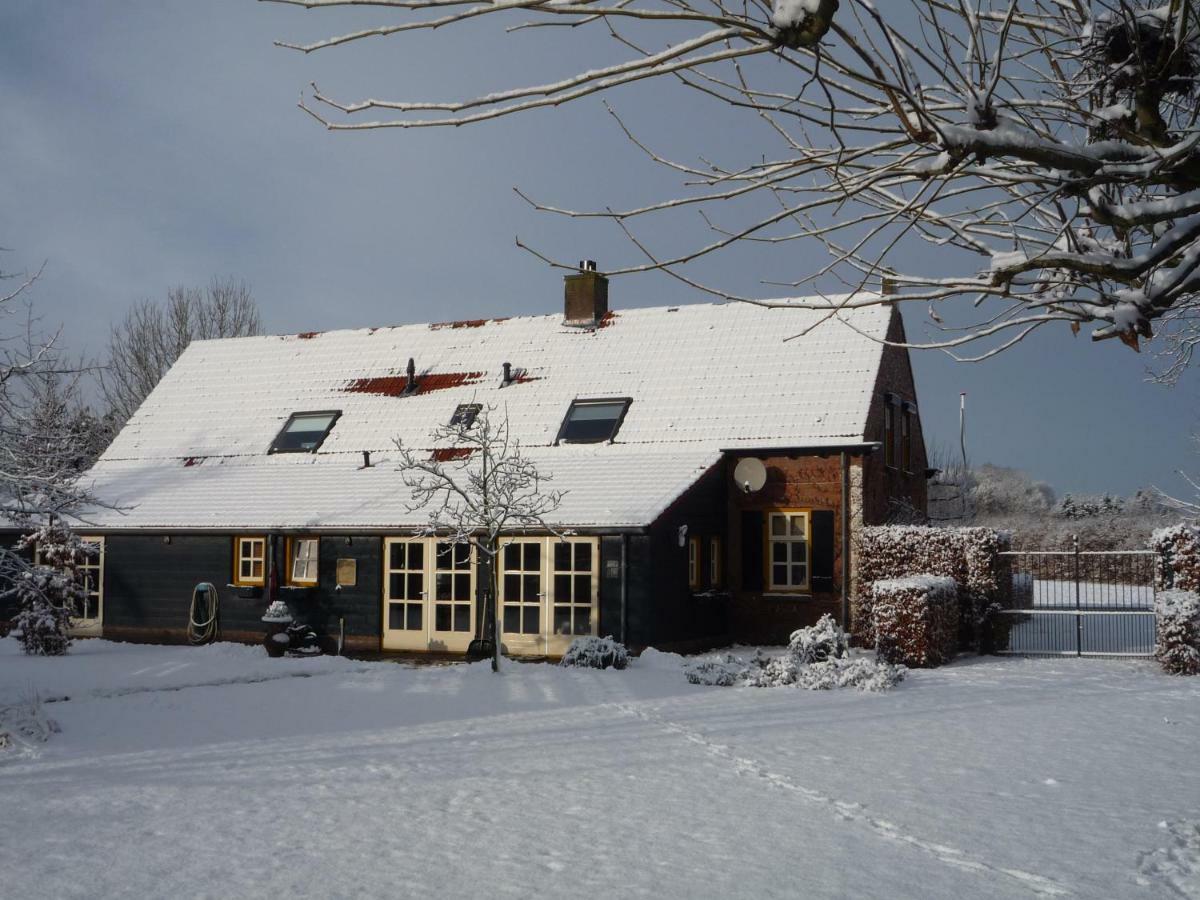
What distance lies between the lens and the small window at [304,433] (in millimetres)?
23969

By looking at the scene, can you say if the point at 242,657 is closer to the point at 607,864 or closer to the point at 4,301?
the point at 4,301

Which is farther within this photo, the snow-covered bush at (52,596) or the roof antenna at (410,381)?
the roof antenna at (410,381)

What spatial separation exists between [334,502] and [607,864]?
568 inches

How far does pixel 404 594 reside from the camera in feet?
64.6

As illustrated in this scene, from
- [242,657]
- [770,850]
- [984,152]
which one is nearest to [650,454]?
[242,657]

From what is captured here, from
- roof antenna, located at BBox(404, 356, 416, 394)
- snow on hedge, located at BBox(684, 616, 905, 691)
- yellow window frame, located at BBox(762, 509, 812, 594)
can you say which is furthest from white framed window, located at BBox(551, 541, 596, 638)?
roof antenna, located at BBox(404, 356, 416, 394)

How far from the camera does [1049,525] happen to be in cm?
5197

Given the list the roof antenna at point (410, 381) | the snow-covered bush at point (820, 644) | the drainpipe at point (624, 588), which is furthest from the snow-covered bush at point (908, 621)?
the roof antenna at point (410, 381)

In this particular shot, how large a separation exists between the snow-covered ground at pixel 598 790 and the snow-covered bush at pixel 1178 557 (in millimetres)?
1757

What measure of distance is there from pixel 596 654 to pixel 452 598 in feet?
12.0

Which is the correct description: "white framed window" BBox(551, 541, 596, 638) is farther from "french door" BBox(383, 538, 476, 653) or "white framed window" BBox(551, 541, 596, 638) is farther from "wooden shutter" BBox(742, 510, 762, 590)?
"wooden shutter" BBox(742, 510, 762, 590)

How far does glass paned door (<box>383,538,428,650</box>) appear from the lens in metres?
19.5

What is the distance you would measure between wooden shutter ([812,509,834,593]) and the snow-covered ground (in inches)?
183

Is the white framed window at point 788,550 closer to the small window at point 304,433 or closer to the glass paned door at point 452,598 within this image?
the glass paned door at point 452,598
